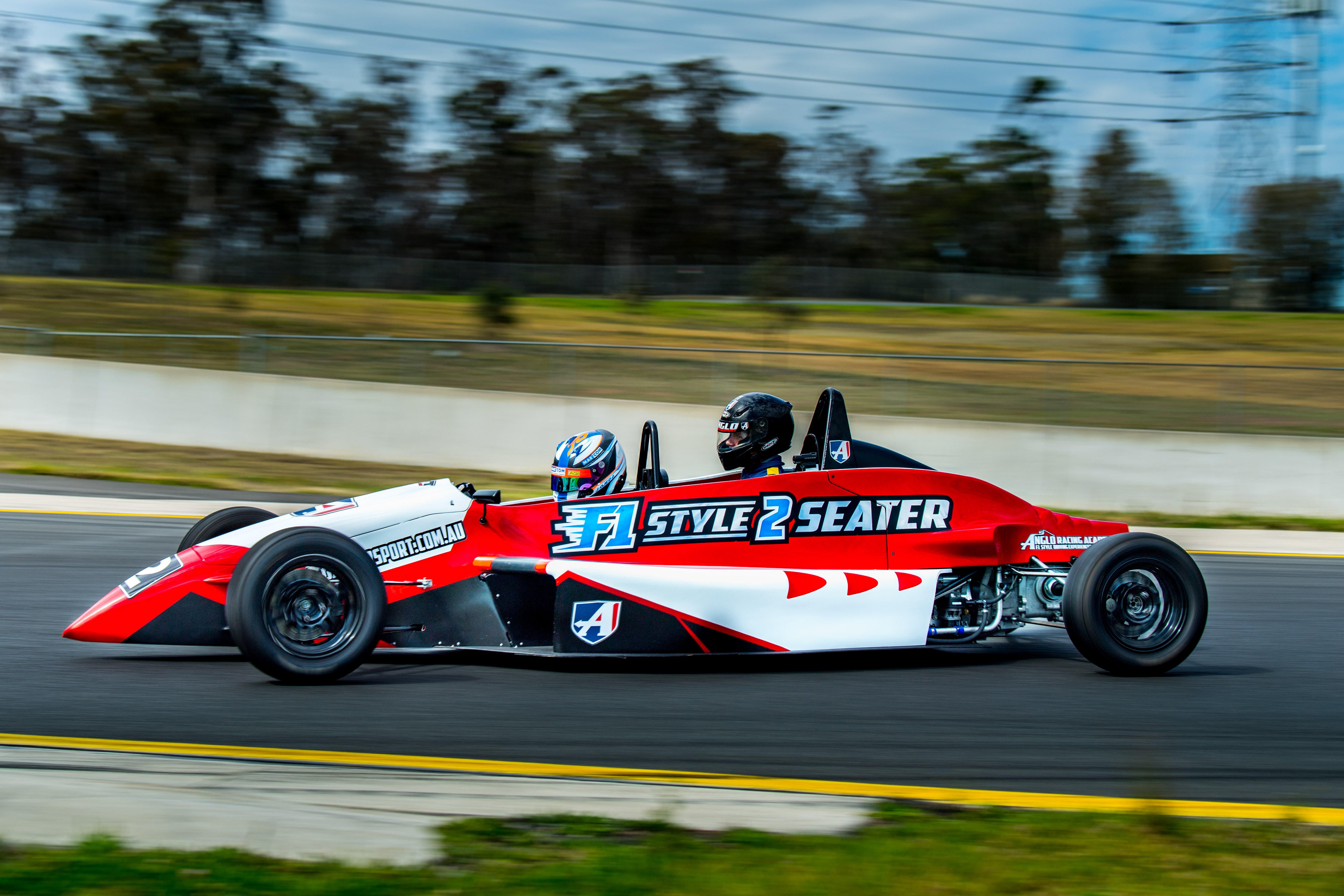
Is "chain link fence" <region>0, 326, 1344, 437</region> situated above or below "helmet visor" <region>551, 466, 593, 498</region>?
above

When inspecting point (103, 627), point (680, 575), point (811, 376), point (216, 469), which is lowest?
point (103, 627)

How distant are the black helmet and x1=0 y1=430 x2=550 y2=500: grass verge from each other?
887 cm

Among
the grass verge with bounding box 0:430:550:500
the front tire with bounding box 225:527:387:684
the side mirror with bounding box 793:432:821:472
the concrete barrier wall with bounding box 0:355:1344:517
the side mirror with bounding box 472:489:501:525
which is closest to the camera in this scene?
the front tire with bounding box 225:527:387:684

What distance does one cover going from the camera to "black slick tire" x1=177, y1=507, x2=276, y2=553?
261 inches

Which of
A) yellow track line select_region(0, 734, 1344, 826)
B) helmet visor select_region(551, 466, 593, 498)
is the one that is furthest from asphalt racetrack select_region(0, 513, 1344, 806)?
helmet visor select_region(551, 466, 593, 498)

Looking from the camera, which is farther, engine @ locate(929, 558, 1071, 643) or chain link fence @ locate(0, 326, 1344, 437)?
chain link fence @ locate(0, 326, 1344, 437)

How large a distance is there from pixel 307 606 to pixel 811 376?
15.2 m

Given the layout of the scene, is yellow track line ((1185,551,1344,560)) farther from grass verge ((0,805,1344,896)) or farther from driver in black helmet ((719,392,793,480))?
grass verge ((0,805,1344,896))

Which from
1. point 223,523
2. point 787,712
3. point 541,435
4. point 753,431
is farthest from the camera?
point 541,435

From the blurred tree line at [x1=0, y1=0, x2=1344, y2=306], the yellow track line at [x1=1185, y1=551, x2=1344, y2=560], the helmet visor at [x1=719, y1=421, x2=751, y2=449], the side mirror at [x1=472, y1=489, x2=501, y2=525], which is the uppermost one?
the blurred tree line at [x1=0, y1=0, x2=1344, y2=306]

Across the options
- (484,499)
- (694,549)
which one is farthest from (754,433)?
(484,499)

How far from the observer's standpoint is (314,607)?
5.66 m

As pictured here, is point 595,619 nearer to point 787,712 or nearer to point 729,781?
point 787,712

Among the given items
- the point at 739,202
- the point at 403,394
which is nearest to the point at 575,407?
the point at 403,394
